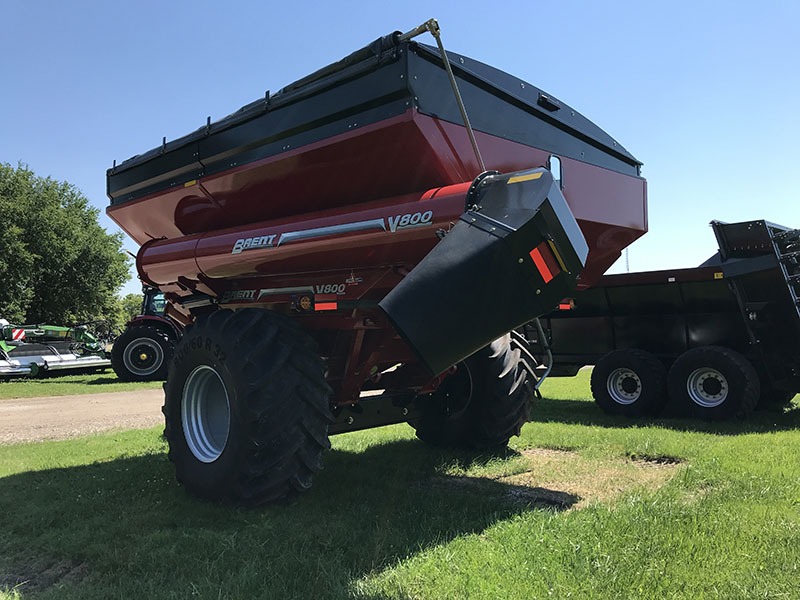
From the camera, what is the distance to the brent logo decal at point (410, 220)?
3.34m

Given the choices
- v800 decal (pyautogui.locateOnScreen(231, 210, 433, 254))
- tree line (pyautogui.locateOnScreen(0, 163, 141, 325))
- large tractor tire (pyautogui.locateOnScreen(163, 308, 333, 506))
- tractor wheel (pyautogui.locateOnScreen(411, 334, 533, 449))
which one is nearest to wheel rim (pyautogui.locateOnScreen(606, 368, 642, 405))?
tractor wheel (pyautogui.locateOnScreen(411, 334, 533, 449))

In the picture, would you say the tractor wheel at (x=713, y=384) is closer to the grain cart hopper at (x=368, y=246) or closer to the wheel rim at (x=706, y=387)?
→ the wheel rim at (x=706, y=387)

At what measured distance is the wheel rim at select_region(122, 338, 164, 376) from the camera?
14.7 m

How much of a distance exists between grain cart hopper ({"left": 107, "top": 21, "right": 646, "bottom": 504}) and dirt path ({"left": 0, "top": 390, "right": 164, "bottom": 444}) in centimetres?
372

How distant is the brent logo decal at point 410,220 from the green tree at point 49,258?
27144 millimetres

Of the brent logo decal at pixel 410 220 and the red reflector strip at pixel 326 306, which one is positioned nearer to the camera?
the brent logo decal at pixel 410 220

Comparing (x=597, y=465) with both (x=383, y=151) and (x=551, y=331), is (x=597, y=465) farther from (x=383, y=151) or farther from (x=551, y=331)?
(x=551, y=331)

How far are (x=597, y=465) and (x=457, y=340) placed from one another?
9.22ft

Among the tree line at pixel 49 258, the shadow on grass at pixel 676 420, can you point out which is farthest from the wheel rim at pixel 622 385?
the tree line at pixel 49 258

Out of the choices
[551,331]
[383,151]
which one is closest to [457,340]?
[383,151]

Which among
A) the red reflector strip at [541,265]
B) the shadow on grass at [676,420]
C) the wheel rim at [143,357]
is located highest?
the red reflector strip at [541,265]

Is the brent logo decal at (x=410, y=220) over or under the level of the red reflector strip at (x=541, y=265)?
over

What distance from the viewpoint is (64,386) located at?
13.8 m

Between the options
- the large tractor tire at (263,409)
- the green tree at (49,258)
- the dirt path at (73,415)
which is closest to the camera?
the large tractor tire at (263,409)
